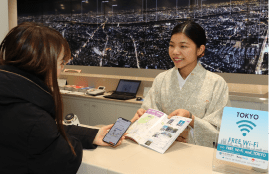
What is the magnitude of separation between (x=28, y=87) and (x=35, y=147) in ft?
0.58

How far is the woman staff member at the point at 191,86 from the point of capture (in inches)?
55.9

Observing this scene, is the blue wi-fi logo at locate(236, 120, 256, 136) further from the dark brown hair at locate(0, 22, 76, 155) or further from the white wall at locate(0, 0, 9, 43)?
the white wall at locate(0, 0, 9, 43)

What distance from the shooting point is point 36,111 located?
0.68m

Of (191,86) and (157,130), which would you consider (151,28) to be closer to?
(191,86)

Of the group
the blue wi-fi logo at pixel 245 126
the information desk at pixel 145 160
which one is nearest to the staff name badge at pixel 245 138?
the blue wi-fi logo at pixel 245 126

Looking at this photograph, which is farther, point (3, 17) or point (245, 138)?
point (3, 17)

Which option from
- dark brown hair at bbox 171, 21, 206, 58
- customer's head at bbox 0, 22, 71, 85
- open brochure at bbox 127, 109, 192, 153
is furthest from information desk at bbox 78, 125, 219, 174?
dark brown hair at bbox 171, 21, 206, 58

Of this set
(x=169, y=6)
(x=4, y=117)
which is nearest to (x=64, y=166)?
(x=4, y=117)

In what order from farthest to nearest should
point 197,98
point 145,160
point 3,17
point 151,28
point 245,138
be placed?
point 151,28
point 3,17
point 197,98
point 145,160
point 245,138

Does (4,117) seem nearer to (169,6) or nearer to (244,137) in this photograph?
(244,137)

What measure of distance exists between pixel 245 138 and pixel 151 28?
3222mm

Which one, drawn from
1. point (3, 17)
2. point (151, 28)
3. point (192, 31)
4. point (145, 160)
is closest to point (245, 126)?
point (145, 160)

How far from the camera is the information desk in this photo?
85cm

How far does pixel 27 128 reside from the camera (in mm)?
662
